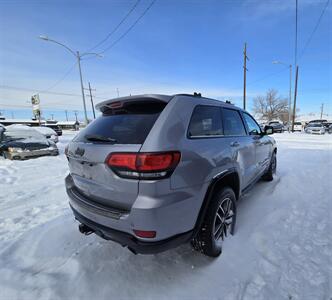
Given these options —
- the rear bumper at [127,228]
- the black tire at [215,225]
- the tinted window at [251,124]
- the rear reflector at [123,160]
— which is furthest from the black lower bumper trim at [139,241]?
the tinted window at [251,124]

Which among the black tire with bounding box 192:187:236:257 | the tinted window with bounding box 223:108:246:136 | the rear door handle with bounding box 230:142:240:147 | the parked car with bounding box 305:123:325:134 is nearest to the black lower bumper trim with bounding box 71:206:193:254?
the black tire with bounding box 192:187:236:257

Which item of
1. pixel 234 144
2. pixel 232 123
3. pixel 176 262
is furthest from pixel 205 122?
pixel 176 262

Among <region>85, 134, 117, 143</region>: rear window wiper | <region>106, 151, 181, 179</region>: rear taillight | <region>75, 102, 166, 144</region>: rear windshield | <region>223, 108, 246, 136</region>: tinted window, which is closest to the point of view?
<region>106, 151, 181, 179</region>: rear taillight

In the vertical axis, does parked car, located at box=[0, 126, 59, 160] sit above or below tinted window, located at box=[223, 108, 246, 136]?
below

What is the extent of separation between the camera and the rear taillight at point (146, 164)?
1522 mm

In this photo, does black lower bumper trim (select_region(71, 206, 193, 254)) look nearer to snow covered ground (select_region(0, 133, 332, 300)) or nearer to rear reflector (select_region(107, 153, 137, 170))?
snow covered ground (select_region(0, 133, 332, 300))

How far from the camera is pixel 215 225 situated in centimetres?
225

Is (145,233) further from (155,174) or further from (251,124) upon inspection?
(251,124)

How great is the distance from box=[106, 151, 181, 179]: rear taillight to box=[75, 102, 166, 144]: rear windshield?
16 cm

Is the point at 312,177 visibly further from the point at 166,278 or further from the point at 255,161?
the point at 166,278

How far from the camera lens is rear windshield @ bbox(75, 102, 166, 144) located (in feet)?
5.67

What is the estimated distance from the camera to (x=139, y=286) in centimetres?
186

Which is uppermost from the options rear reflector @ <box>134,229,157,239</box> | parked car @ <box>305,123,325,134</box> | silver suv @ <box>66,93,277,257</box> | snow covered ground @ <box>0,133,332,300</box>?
silver suv @ <box>66,93,277,257</box>

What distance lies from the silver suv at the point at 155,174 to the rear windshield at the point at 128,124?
0.01m
